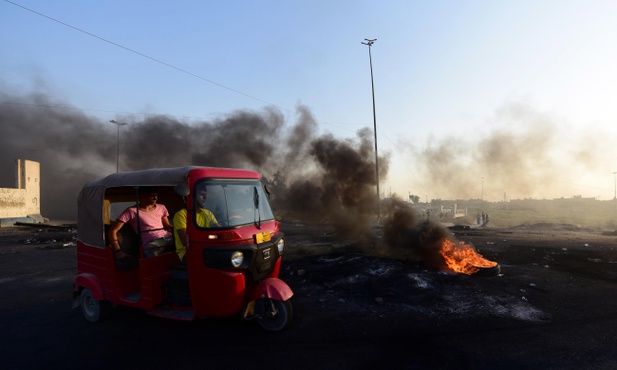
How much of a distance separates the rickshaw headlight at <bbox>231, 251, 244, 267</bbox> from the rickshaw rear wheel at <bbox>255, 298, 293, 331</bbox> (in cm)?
83

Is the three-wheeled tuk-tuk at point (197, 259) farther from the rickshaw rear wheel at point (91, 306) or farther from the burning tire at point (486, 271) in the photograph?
the burning tire at point (486, 271)

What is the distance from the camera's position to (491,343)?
4.43 metres

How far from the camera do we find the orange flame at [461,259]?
27.6ft

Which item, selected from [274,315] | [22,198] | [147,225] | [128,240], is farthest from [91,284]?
[22,198]

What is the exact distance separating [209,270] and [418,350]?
2.88m

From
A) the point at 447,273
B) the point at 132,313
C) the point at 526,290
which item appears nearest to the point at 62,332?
the point at 132,313

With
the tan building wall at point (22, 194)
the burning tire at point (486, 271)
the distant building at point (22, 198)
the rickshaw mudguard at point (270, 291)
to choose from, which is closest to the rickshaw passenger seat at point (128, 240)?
the rickshaw mudguard at point (270, 291)

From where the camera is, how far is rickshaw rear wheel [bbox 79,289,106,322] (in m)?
5.32

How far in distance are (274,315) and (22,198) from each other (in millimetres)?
35095

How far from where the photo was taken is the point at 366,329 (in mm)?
4969

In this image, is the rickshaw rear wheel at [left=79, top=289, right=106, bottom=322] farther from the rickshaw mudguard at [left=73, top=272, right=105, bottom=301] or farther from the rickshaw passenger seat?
the rickshaw passenger seat

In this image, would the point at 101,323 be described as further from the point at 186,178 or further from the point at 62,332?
the point at 186,178

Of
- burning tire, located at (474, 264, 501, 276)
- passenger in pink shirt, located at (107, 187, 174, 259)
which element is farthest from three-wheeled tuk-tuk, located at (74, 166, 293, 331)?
burning tire, located at (474, 264, 501, 276)

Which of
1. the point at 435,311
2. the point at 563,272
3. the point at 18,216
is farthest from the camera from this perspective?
the point at 18,216
